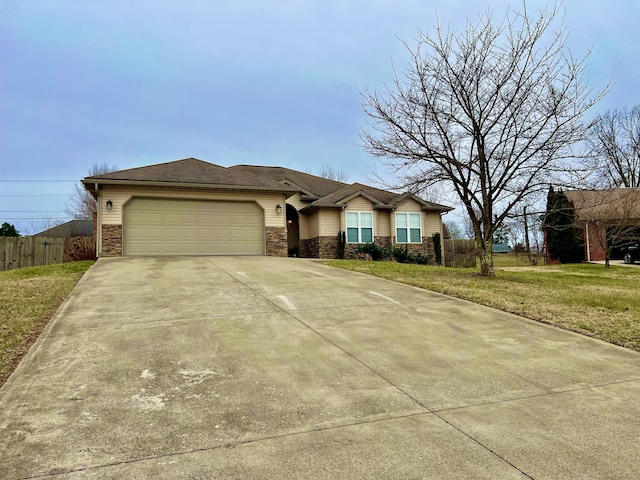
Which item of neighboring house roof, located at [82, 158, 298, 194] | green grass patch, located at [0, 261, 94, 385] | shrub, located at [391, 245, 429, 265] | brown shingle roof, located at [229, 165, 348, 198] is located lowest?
green grass patch, located at [0, 261, 94, 385]

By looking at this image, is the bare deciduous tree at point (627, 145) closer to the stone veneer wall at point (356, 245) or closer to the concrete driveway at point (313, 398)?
the stone veneer wall at point (356, 245)

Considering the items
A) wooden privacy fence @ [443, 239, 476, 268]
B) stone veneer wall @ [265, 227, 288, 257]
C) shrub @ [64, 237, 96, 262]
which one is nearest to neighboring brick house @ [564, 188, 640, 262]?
wooden privacy fence @ [443, 239, 476, 268]

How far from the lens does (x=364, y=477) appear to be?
2.38 metres

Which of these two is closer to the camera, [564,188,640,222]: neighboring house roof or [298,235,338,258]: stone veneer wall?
[564,188,640,222]: neighboring house roof

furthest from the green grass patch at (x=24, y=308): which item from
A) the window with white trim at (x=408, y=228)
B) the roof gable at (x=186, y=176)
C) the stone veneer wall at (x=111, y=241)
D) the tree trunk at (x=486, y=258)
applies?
the window with white trim at (x=408, y=228)

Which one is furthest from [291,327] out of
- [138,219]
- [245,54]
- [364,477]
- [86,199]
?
[86,199]

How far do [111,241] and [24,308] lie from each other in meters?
9.15

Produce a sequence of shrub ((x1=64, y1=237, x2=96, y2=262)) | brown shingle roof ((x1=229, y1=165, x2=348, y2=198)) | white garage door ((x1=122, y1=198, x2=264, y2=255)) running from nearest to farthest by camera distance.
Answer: white garage door ((x1=122, y1=198, x2=264, y2=255)) → shrub ((x1=64, y1=237, x2=96, y2=262)) → brown shingle roof ((x1=229, y1=165, x2=348, y2=198))

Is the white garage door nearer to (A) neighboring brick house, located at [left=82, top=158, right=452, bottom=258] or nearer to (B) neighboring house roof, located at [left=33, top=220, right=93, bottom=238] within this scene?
(A) neighboring brick house, located at [left=82, top=158, right=452, bottom=258]

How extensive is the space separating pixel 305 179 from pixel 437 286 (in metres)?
16.2

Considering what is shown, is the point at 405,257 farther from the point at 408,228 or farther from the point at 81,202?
the point at 81,202

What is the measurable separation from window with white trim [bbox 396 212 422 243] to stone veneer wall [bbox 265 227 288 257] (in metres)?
6.85

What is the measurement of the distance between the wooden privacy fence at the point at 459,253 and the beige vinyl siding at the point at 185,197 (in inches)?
385

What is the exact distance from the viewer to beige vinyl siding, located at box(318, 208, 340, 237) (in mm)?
20172
